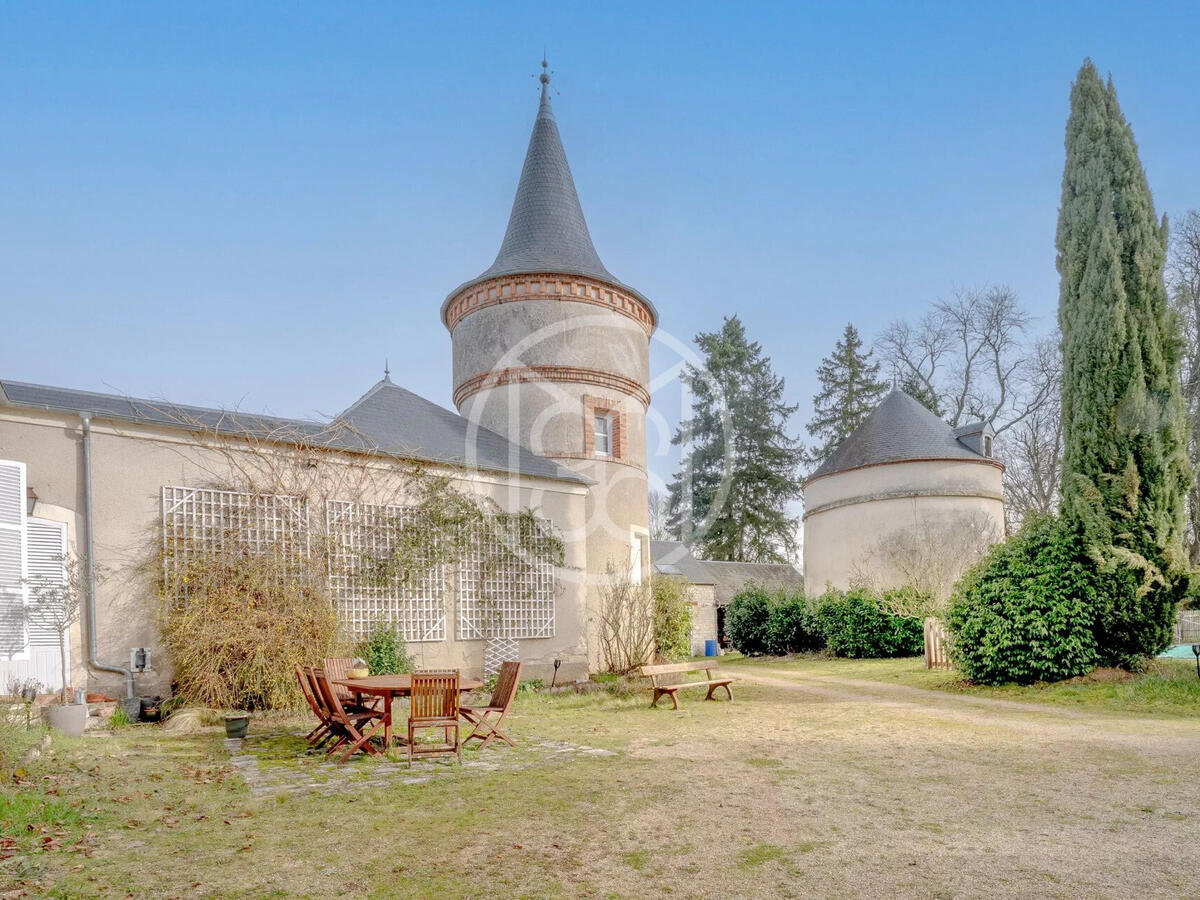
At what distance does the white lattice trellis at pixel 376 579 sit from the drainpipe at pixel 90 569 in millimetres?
2990

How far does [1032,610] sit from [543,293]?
11.5 metres

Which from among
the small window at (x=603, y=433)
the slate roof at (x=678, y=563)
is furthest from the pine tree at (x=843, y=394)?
the small window at (x=603, y=433)

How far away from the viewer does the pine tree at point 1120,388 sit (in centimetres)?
1209

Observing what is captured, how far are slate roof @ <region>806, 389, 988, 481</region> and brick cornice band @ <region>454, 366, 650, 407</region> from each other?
11073mm

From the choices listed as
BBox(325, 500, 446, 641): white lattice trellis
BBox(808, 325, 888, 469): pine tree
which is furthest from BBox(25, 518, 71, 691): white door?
BBox(808, 325, 888, 469): pine tree

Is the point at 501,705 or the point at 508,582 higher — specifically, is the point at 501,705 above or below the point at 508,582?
below

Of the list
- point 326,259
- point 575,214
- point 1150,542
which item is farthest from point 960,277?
point 326,259

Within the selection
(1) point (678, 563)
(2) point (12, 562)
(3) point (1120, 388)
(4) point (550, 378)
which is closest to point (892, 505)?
(1) point (678, 563)

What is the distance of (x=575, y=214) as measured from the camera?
18.8 metres

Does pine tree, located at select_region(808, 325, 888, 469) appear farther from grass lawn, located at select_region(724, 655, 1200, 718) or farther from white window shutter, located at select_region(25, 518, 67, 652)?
white window shutter, located at select_region(25, 518, 67, 652)

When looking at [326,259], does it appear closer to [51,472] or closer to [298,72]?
[298,72]

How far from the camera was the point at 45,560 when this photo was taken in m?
9.31

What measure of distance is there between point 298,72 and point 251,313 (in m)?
4.03

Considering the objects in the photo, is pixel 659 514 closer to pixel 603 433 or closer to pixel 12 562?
pixel 603 433
